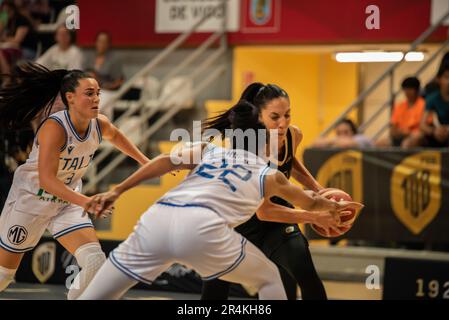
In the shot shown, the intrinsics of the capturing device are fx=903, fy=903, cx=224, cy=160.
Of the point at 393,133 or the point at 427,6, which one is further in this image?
the point at 427,6

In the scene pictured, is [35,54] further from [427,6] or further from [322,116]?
[427,6]

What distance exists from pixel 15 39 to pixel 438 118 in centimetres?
522

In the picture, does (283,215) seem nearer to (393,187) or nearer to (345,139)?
(393,187)

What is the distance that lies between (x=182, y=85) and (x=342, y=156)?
2529 mm

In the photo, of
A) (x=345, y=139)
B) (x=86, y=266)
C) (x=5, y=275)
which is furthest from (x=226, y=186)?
(x=345, y=139)

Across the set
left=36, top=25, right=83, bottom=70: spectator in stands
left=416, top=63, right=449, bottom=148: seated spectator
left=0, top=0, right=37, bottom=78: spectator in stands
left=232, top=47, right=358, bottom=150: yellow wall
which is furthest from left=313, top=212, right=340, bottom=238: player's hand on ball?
left=0, top=0, right=37, bottom=78: spectator in stands

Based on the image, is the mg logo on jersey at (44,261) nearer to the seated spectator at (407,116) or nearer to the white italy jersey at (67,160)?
the white italy jersey at (67,160)

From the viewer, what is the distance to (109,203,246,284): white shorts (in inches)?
164

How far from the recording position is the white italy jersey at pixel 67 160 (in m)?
5.53

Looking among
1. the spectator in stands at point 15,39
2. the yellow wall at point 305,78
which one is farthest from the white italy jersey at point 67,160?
the yellow wall at point 305,78

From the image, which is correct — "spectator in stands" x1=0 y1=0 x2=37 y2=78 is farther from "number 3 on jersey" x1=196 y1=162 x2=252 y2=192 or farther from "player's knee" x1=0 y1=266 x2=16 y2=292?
"number 3 on jersey" x1=196 y1=162 x2=252 y2=192

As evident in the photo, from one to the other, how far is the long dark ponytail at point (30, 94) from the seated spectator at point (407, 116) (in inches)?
160

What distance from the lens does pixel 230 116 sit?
467 centimetres
